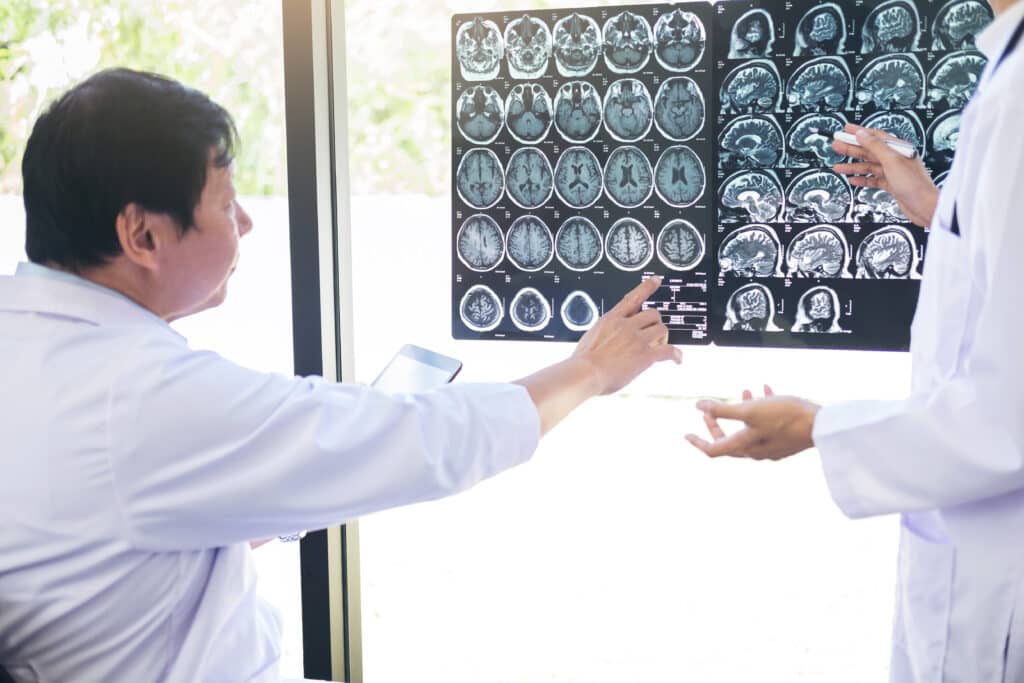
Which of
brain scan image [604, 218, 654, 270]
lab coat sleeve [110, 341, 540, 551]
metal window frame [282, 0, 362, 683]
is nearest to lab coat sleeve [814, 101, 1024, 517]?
lab coat sleeve [110, 341, 540, 551]

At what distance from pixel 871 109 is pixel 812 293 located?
0.31m

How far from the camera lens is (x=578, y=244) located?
5.74 ft

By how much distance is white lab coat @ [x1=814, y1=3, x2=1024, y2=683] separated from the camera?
3.24 ft

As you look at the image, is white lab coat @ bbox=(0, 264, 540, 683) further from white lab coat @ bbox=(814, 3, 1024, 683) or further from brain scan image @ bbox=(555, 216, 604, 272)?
brain scan image @ bbox=(555, 216, 604, 272)

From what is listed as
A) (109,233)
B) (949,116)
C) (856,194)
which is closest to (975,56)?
(949,116)

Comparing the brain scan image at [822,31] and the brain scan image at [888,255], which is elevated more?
the brain scan image at [822,31]

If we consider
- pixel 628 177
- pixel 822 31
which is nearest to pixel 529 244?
pixel 628 177

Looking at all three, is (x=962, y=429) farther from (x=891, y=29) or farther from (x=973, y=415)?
(x=891, y=29)

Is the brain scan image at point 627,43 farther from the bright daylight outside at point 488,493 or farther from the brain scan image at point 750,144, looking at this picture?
the bright daylight outside at point 488,493

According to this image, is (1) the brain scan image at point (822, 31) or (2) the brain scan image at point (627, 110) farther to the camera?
(2) the brain scan image at point (627, 110)

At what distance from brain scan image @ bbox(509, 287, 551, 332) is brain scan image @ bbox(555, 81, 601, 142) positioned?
284mm

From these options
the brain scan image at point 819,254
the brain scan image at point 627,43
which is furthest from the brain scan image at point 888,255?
the brain scan image at point 627,43

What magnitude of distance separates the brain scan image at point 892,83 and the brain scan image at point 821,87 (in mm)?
23

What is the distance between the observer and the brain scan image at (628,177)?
1709 mm
